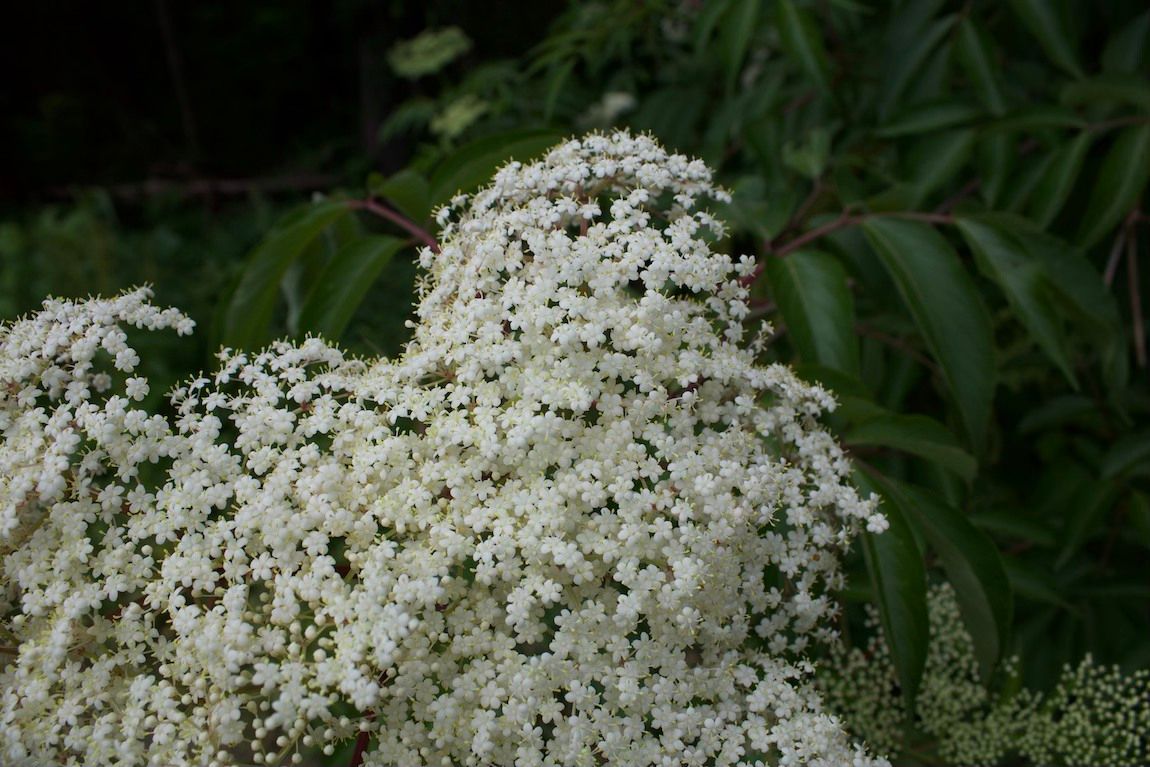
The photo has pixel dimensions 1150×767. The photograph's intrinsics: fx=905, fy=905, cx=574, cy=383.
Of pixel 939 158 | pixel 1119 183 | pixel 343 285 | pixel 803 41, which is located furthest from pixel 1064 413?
pixel 343 285

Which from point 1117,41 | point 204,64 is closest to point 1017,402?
point 1117,41

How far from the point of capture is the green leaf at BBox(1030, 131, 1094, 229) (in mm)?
1891

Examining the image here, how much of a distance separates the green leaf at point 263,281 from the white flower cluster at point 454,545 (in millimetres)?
437

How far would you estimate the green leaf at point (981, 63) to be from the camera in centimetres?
210

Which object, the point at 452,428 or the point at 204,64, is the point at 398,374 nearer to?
the point at 452,428

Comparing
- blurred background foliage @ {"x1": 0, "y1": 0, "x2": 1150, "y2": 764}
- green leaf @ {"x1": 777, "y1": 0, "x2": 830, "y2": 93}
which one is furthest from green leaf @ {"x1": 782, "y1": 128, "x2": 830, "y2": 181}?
green leaf @ {"x1": 777, "y1": 0, "x2": 830, "y2": 93}

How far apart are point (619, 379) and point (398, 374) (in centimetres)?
28

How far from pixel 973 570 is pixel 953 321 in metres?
0.42

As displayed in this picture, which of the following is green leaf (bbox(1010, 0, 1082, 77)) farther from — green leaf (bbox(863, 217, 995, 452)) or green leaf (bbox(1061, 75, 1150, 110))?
green leaf (bbox(863, 217, 995, 452))

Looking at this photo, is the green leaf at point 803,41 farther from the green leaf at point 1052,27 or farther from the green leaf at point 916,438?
the green leaf at point 916,438

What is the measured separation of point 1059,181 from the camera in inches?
75.2

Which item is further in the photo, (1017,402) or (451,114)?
(451,114)

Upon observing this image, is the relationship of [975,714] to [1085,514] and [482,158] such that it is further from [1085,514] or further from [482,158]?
[482,158]

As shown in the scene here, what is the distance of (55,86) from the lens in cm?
738
